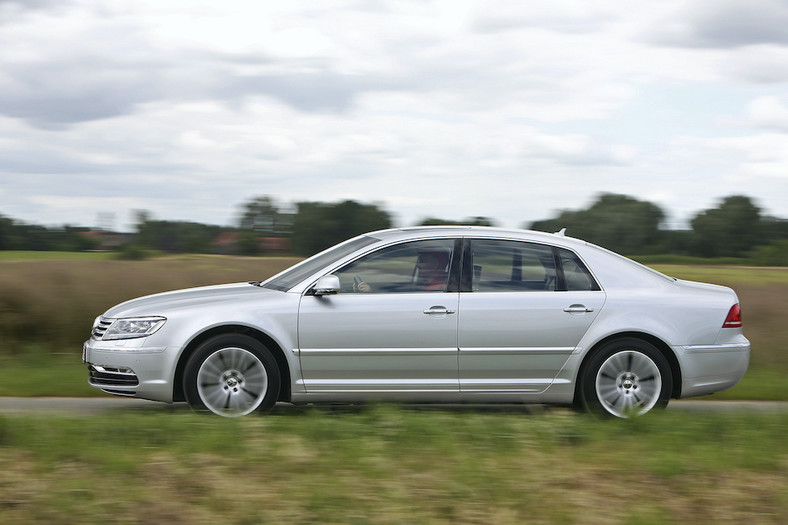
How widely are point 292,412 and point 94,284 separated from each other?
5.52 metres

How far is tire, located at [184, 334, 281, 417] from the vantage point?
6.80 metres

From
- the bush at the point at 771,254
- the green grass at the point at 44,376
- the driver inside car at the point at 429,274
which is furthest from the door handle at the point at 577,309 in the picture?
the bush at the point at 771,254

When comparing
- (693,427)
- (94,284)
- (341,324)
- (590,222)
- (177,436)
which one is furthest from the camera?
(590,222)

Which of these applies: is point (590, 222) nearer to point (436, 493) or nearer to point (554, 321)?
point (554, 321)

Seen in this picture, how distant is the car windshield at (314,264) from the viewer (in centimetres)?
728

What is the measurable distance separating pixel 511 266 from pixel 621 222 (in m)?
20.2

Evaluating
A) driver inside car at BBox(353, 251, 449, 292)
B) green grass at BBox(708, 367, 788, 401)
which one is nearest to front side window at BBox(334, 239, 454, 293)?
driver inside car at BBox(353, 251, 449, 292)

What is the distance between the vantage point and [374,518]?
444cm

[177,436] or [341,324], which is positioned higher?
[341,324]

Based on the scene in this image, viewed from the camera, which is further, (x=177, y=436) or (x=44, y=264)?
(x=44, y=264)

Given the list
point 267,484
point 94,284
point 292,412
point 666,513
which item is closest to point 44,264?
point 94,284

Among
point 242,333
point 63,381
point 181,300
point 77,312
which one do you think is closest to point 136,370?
point 181,300

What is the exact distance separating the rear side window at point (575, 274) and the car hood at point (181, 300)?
7.67ft

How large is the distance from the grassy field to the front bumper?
1786 mm
